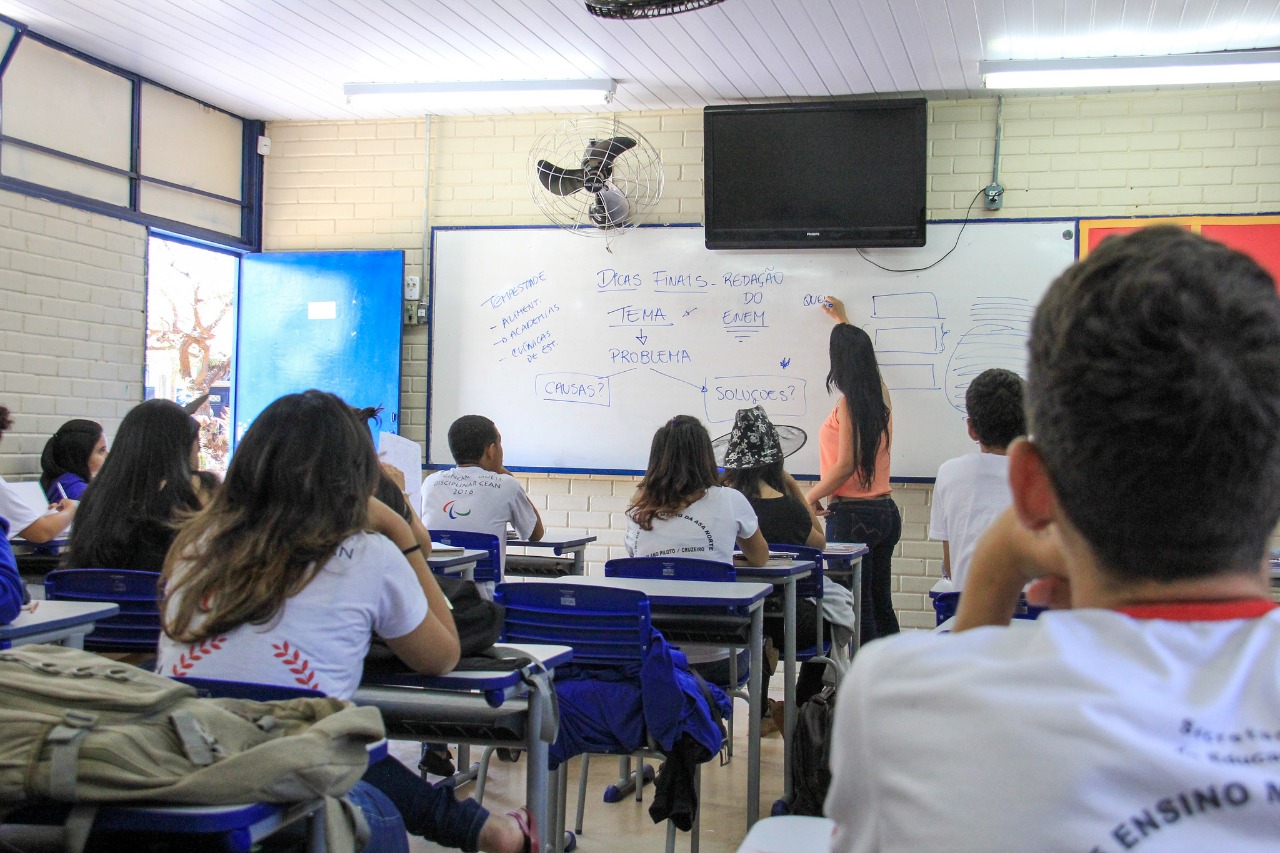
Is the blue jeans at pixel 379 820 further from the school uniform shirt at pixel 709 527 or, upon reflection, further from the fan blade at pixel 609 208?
the fan blade at pixel 609 208

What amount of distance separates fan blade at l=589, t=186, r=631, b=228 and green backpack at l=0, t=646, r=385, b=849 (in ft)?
15.3

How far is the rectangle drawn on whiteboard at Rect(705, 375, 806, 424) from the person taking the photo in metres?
5.79

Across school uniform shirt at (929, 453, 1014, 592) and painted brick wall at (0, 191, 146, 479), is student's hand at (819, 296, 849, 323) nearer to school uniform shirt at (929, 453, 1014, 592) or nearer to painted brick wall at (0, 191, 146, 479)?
school uniform shirt at (929, 453, 1014, 592)

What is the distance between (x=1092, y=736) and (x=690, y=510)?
301 centimetres

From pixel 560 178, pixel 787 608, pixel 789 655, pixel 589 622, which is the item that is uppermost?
pixel 560 178

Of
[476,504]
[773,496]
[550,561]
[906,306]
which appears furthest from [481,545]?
[906,306]

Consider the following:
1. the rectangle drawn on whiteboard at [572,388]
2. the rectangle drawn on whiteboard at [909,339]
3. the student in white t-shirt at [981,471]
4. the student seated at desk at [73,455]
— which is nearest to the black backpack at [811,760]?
the student in white t-shirt at [981,471]

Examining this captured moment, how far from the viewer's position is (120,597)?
8.59 ft

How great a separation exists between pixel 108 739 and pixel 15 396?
14.3 feet

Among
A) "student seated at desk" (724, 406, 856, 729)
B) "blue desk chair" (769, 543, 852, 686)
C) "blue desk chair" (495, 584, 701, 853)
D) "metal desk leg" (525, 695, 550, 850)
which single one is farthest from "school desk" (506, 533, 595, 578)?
"metal desk leg" (525, 695, 550, 850)

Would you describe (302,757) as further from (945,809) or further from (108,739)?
(945,809)

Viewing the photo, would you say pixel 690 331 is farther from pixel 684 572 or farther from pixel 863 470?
pixel 684 572

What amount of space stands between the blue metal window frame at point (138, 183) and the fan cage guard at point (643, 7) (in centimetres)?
272

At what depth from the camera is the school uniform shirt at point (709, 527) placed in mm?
3617
